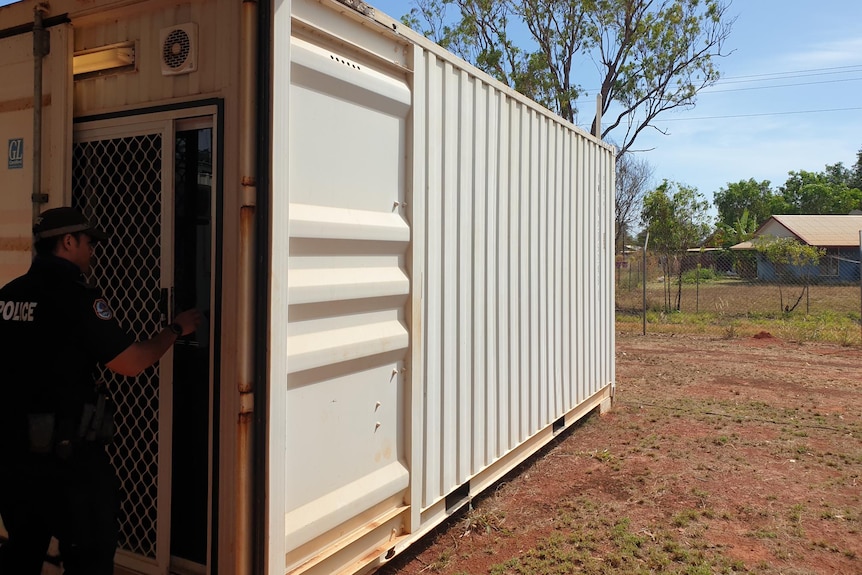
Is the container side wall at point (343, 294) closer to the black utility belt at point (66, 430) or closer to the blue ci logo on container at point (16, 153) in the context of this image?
the black utility belt at point (66, 430)

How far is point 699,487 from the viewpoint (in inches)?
209

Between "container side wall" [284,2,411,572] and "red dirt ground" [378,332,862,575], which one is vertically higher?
"container side wall" [284,2,411,572]

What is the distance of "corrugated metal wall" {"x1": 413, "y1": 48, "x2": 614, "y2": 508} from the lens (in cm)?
408

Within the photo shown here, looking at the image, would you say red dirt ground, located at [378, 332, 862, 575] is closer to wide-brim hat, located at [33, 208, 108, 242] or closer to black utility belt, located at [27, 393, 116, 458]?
black utility belt, located at [27, 393, 116, 458]

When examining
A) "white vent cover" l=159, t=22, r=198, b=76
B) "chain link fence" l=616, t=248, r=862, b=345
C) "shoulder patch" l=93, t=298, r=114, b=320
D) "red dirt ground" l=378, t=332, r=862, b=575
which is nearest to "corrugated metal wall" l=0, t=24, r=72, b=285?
"white vent cover" l=159, t=22, r=198, b=76

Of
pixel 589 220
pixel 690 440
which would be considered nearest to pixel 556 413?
pixel 690 440

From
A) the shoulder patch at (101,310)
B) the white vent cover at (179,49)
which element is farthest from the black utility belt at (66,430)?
the white vent cover at (179,49)

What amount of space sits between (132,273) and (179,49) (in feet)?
3.45

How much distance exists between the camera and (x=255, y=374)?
282cm

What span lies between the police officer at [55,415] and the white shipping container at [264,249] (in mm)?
470

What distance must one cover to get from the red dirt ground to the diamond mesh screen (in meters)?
1.40

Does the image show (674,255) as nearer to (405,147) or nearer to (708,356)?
(708,356)

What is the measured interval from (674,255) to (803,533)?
1761 centimetres

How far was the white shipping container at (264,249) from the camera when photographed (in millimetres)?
2818
